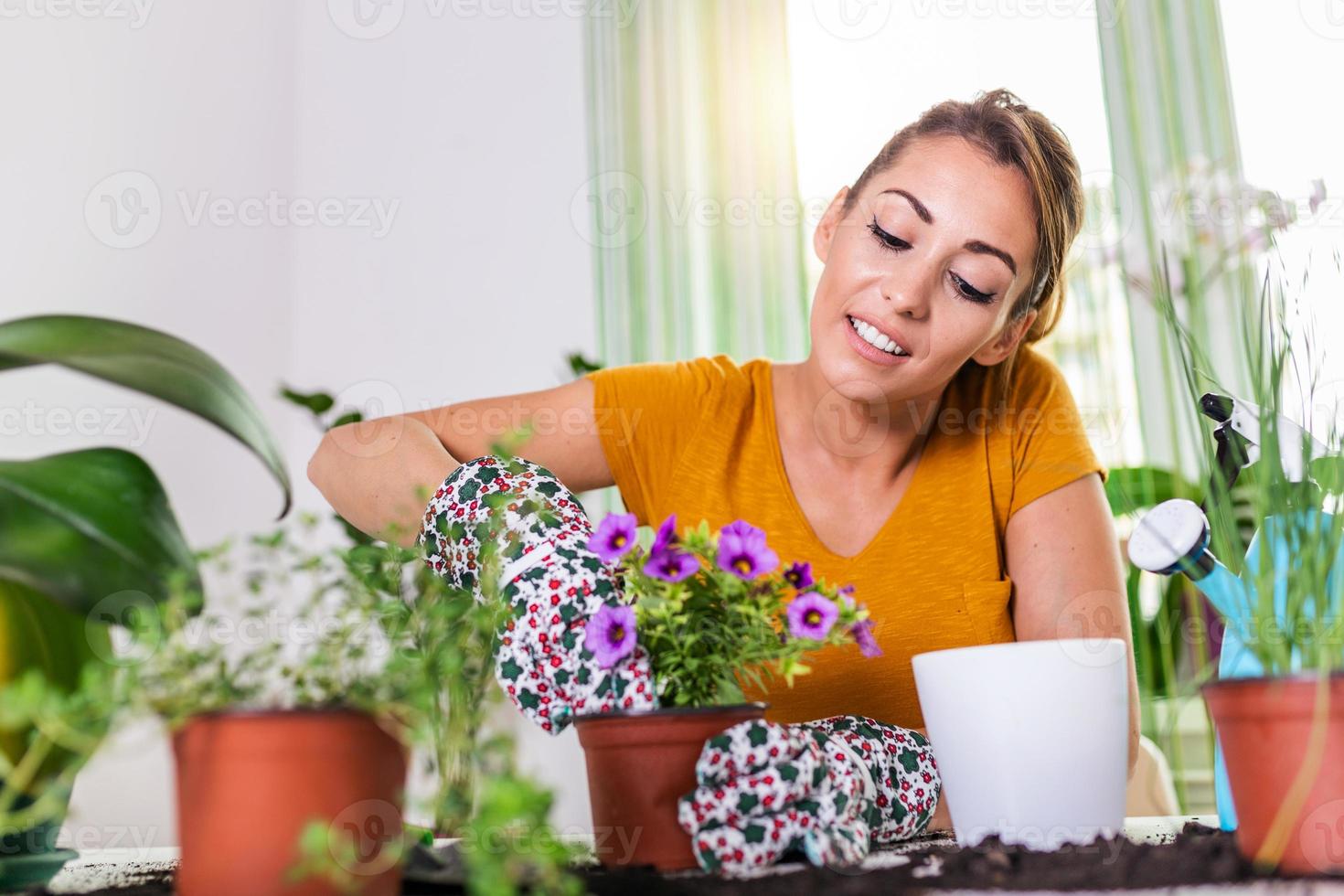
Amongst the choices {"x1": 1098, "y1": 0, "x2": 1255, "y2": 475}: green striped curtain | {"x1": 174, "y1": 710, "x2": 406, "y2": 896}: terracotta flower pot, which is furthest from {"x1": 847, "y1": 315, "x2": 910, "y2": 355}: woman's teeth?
{"x1": 1098, "y1": 0, "x2": 1255, "y2": 475}: green striped curtain

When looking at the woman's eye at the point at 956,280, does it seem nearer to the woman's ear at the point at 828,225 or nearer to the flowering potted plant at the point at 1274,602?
the woman's ear at the point at 828,225

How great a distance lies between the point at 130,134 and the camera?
6.26ft

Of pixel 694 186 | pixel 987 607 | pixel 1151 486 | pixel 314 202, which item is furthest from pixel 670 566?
pixel 314 202

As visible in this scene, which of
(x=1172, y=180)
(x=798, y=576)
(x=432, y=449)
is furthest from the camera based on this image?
(x=1172, y=180)

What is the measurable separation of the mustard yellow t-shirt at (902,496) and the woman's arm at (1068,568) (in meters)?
0.02

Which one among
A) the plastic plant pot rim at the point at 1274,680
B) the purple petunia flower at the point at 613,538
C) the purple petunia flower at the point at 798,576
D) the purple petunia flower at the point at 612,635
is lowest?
the plastic plant pot rim at the point at 1274,680

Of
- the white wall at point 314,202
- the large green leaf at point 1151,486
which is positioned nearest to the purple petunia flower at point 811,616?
the white wall at point 314,202

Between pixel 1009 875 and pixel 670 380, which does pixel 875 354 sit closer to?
pixel 670 380

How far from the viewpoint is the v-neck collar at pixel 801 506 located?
107cm

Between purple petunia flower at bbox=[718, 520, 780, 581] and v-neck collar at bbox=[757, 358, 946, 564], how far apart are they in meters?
0.53

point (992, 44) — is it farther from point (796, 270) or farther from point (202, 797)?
point (202, 797)

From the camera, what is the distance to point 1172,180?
92.7 inches

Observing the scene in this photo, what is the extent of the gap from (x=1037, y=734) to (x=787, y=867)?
0.46 feet

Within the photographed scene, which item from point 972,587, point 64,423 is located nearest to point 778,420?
point 972,587
